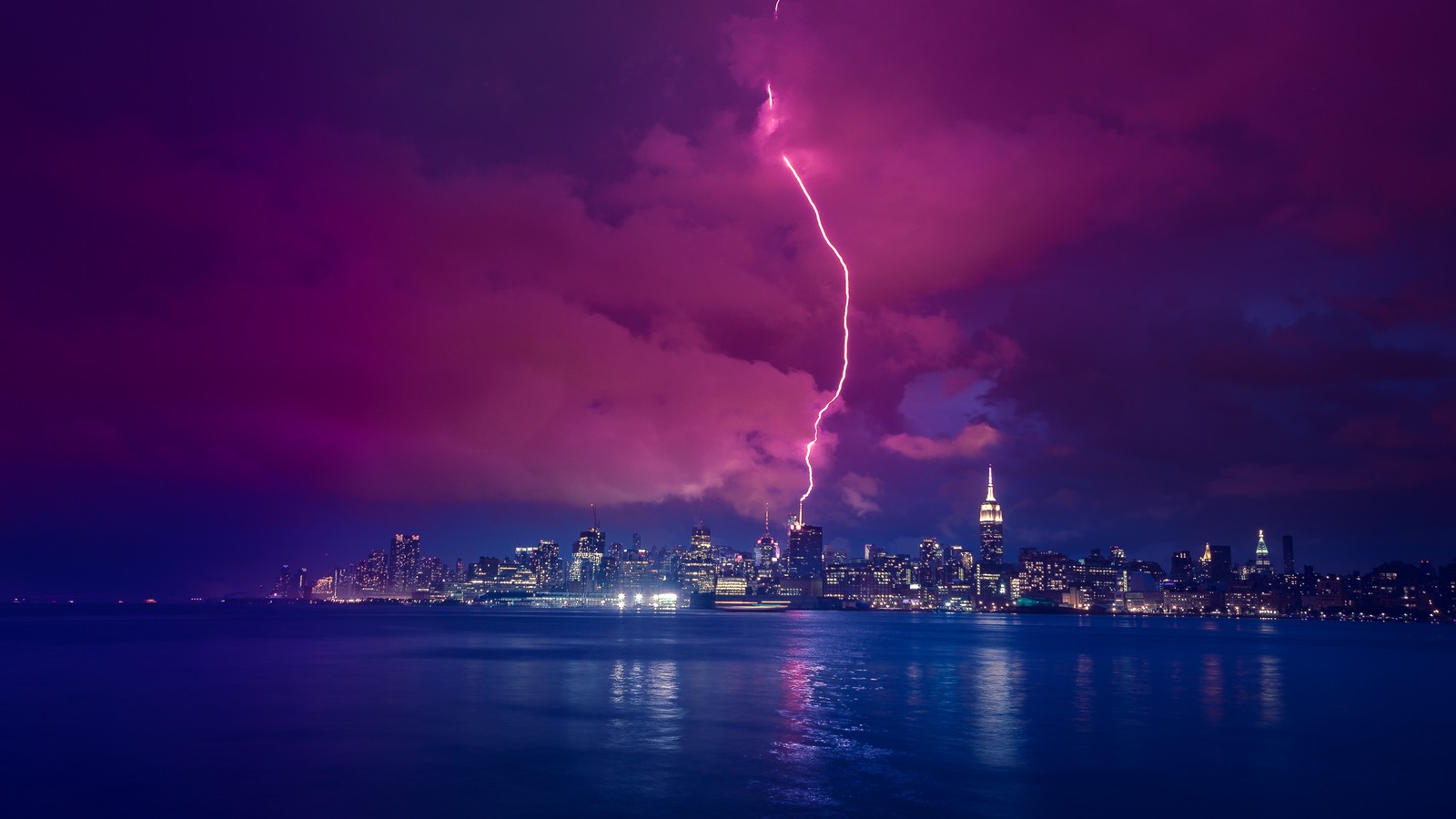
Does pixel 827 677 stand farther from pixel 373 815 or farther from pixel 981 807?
pixel 373 815

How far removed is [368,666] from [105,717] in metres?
27.9

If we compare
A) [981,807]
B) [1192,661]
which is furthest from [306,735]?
[1192,661]

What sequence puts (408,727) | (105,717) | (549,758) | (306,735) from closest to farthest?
(549,758), (306,735), (408,727), (105,717)

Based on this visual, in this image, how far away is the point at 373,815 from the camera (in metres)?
24.5

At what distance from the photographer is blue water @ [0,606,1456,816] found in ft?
88.4

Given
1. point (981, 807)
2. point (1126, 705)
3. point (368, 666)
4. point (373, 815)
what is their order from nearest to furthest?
point (373, 815), point (981, 807), point (1126, 705), point (368, 666)

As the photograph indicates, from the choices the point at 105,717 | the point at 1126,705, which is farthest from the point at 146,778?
the point at 1126,705

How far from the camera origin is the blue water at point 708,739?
88.4 ft

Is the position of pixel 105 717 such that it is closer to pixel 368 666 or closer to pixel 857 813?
pixel 368 666

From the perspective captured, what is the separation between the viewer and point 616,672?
6544 cm

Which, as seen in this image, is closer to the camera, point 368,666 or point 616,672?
point 616,672

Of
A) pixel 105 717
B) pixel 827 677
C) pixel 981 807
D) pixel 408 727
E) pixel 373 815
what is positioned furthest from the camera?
pixel 827 677

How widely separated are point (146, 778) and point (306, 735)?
7860mm

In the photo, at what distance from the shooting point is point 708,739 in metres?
36.0
